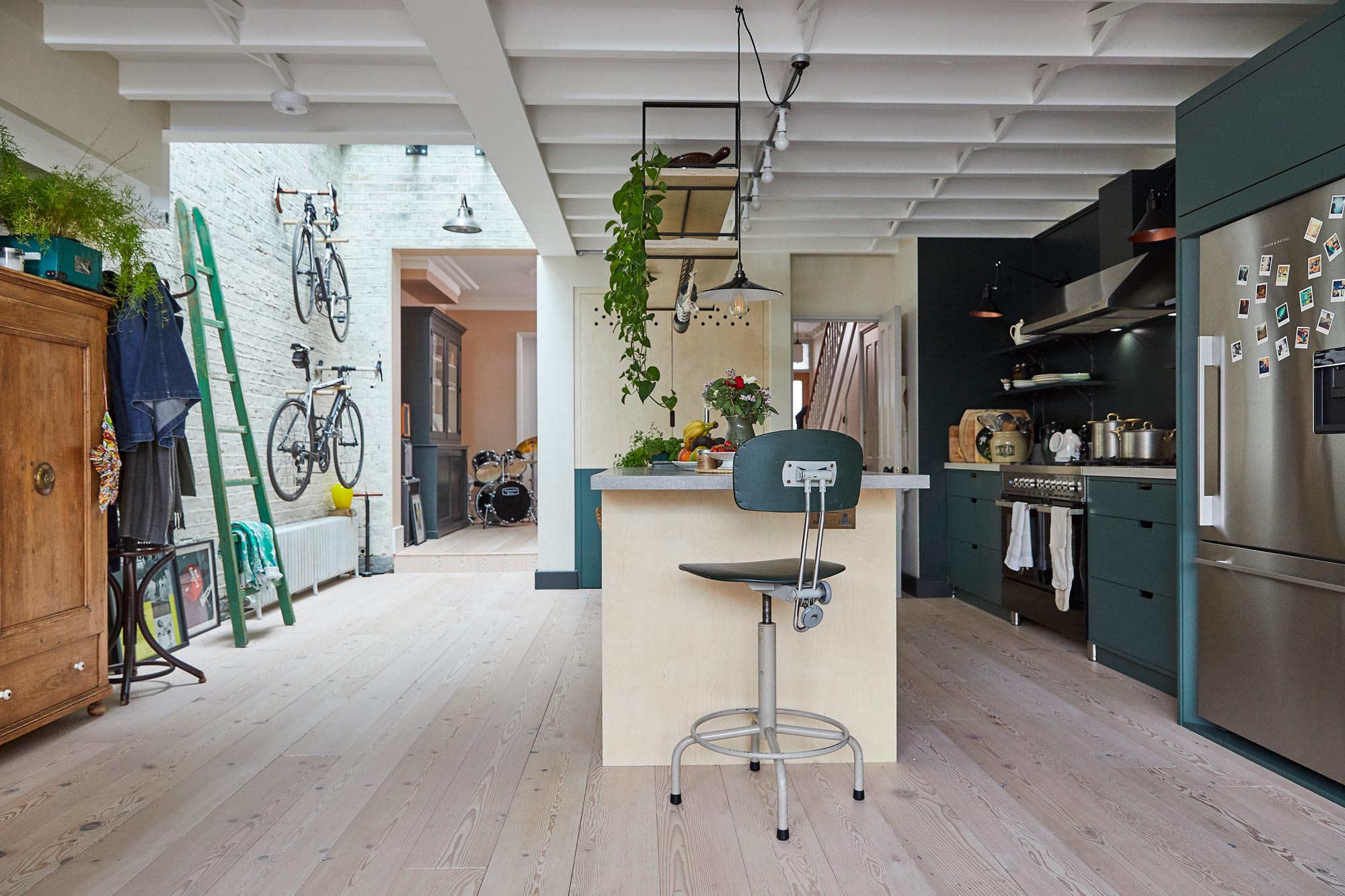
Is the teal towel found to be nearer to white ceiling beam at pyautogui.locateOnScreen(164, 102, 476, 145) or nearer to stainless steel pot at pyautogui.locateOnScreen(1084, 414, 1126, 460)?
white ceiling beam at pyautogui.locateOnScreen(164, 102, 476, 145)

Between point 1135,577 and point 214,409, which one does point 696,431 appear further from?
point 214,409

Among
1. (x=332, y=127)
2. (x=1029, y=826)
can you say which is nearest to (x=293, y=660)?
(x=332, y=127)

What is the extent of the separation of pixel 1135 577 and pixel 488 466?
7333 millimetres

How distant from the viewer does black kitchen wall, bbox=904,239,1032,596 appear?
596cm

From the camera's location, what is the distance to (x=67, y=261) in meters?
3.01

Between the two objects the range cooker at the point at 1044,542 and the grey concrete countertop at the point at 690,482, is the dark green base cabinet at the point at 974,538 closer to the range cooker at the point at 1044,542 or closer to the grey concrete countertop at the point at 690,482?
the range cooker at the point at 1044,542

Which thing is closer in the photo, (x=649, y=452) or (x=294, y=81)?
(x=294, y=81)

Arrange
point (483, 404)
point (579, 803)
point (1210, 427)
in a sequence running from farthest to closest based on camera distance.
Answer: point (483, 404) → point (1210, 427) → point (579, 803)

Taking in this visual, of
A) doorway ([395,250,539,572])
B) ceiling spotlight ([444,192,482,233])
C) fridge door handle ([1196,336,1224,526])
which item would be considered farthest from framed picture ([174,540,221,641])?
fridge door handle ([1196,336,1224,526])

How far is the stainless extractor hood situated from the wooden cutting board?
107cm

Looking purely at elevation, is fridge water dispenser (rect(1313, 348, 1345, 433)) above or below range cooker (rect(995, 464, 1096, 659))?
above

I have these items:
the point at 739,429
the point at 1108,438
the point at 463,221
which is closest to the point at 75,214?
the point at 739,429

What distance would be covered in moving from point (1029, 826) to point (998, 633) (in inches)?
103

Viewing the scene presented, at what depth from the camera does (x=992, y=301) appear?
5.47 metres
